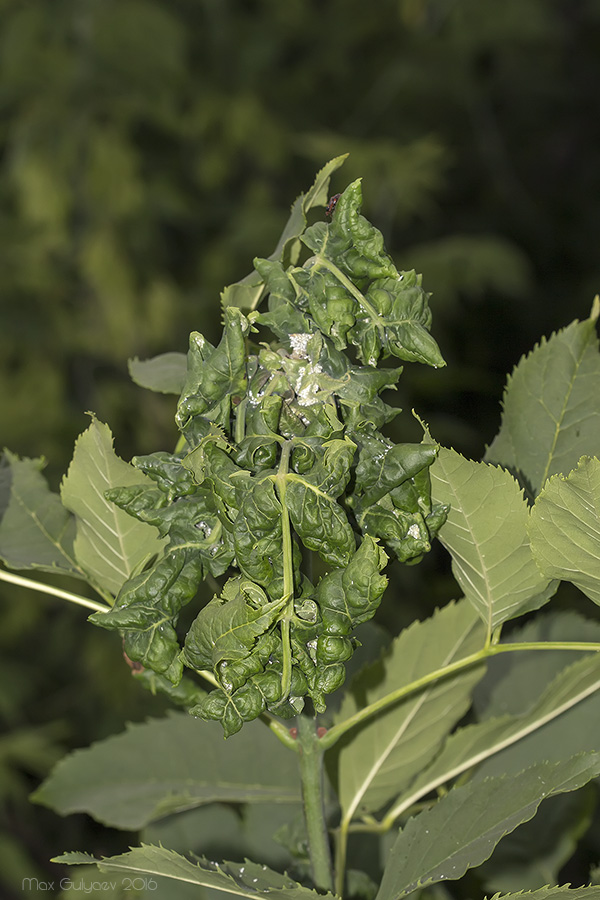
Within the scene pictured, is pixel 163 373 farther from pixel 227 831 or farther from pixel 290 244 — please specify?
pixel 227 831

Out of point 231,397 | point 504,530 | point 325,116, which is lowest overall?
point 504,530

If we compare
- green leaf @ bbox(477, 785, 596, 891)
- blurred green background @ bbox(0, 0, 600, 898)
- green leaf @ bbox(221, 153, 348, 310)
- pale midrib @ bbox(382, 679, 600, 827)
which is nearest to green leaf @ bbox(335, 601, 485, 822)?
pale midrib @ bbox(382, 679, 600, 827)

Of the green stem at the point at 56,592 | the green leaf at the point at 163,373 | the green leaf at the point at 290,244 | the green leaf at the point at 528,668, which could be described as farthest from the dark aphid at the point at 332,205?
the green leaf at the point at 528,668

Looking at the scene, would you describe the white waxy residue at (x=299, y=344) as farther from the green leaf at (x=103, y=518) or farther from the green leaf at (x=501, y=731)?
the green leaf at (x=501, y=731)

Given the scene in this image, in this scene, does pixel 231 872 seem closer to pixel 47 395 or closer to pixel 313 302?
pixel 313 302

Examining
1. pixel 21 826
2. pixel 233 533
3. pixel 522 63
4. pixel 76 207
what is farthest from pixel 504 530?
pixel 522 63

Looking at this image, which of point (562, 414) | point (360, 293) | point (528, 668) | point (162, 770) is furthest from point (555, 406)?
point (162, 770)

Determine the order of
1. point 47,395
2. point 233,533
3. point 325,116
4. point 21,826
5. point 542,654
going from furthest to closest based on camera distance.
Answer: point 325,116 → point 47,395 → point 21,826 → point 542,654 → point 233,533
